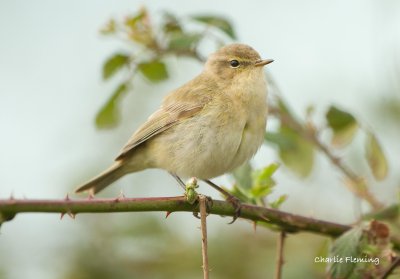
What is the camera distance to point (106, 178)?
12.3ft

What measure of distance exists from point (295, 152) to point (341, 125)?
0.82 ft

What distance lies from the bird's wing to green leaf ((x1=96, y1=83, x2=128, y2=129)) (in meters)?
0.66

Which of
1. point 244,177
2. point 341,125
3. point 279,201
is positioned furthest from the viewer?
point 341,125

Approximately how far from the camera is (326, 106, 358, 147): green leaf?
278 centimetres

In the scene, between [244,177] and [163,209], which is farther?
[244,177]

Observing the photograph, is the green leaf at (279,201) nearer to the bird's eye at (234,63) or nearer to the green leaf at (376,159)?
the green leaf at (376,159)

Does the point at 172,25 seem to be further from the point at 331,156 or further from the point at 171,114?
the point at 331,156

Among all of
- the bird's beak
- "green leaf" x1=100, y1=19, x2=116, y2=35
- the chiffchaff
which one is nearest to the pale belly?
the chiffchaff

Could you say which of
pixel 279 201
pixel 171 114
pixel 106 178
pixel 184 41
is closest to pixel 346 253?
pixel 279 201

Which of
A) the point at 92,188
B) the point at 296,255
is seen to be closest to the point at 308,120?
the point at 296,255

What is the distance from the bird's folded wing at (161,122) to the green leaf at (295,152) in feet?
2.33

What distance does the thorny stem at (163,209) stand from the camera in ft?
5.15

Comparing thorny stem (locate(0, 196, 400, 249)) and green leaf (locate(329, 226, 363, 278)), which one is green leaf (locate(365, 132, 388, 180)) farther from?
green leaf (locate(329, 226, 363, 278))

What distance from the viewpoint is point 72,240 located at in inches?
120
